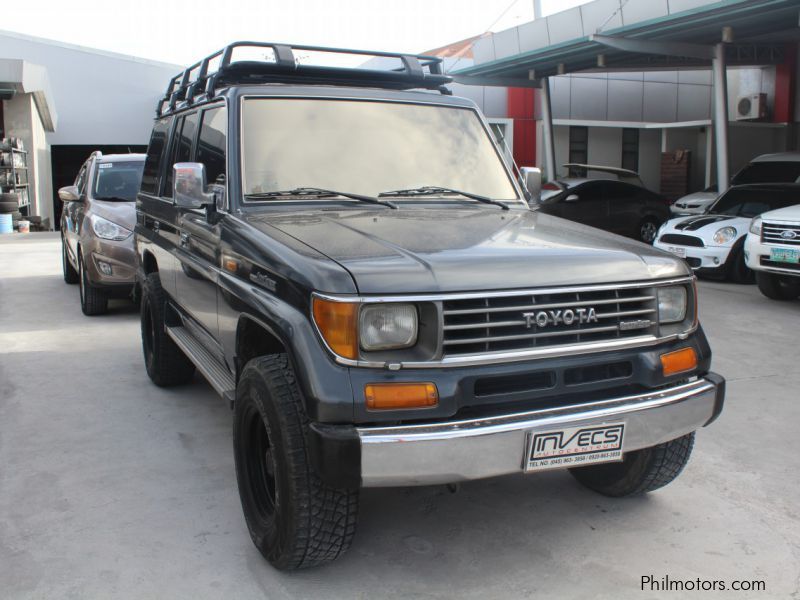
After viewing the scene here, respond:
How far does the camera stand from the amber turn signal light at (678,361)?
10.1 feet

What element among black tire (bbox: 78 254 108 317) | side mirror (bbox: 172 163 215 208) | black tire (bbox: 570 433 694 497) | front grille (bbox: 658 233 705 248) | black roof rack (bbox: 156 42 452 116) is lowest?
black tire (bbox: 570 433 694 497)

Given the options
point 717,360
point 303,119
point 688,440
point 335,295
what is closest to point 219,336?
point 303,119

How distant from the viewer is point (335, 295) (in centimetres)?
262

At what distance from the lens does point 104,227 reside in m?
8.16

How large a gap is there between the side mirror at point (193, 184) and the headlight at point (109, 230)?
4.59m

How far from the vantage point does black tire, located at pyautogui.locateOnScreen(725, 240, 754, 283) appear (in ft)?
35.2

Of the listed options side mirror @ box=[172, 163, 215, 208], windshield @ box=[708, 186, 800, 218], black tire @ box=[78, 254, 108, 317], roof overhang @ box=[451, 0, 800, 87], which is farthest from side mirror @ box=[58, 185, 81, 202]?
roof overhang @ box=[451, 0, 800, 87]

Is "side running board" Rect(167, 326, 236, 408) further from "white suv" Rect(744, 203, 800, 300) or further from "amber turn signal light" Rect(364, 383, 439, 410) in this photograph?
"white suv" Rect(744, 203, 800, 300)

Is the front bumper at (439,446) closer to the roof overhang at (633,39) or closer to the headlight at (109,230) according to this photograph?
the headlight at (109,230)

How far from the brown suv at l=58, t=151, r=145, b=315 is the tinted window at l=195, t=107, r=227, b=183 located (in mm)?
3761

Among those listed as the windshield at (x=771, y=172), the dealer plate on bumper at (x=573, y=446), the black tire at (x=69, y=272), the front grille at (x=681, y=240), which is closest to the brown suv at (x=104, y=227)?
the black tire at (x=69, y=272)

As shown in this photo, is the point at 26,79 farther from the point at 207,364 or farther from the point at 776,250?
the point at 207,364

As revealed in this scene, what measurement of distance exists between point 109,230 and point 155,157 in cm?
282

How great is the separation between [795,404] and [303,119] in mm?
3836
